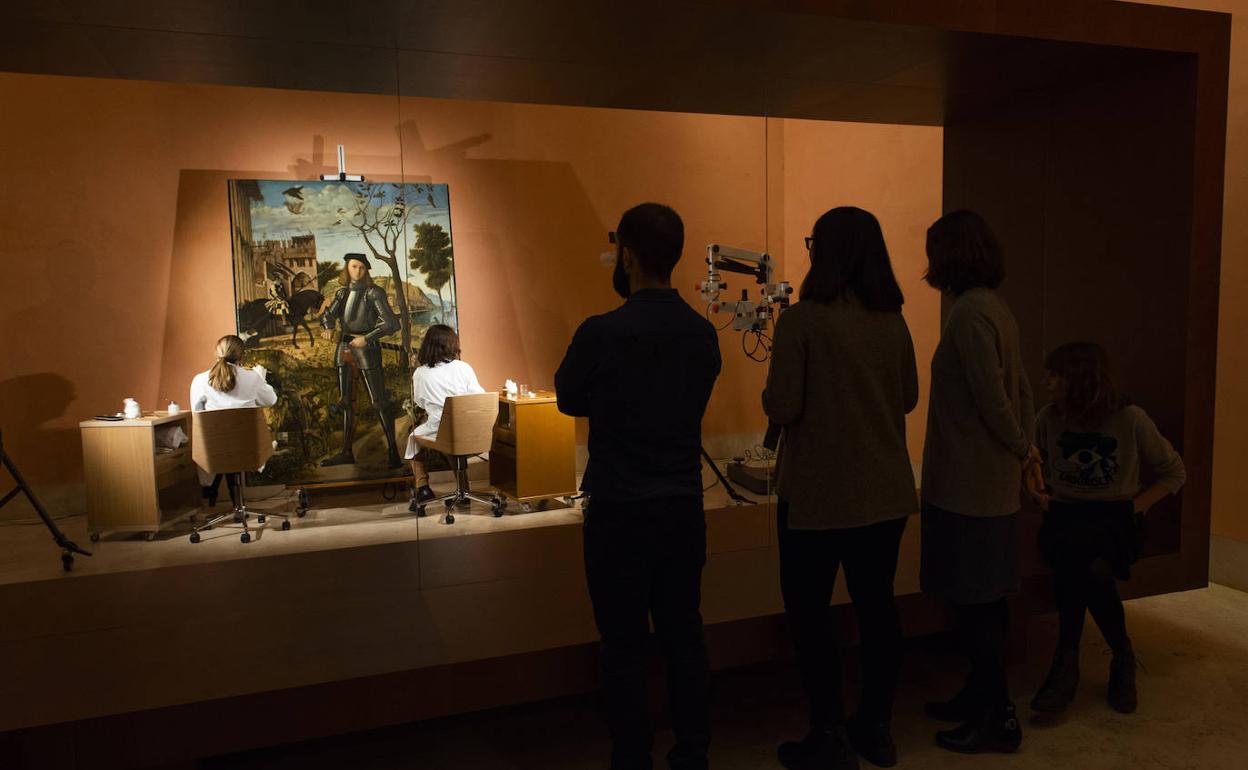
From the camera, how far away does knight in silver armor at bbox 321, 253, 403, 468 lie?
365cm

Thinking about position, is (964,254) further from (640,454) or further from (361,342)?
(361,342)

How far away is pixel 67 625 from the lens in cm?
263

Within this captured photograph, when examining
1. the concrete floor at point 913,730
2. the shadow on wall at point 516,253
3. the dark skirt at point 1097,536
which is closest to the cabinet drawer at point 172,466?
the shadow on wall at point 516,253

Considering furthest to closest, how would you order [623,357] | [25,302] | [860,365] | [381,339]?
[25,302] < [381,339] < [860,365] < [623,357]

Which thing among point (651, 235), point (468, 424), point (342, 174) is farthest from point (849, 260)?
point (342, 174)

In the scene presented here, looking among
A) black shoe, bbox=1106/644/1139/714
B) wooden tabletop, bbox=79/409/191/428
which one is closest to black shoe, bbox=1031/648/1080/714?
black shoe, bbox=1106/644/1139/714

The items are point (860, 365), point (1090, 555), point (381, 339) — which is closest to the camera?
point (860, 365)

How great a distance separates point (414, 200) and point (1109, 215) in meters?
2.96

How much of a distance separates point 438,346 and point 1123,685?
2.74 m

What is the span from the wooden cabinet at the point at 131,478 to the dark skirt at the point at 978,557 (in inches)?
139

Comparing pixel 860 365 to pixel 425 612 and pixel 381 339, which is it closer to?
pixel 425 612

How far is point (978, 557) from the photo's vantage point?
2.20 meters

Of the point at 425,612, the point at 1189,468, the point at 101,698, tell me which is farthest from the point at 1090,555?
the point at 101,698

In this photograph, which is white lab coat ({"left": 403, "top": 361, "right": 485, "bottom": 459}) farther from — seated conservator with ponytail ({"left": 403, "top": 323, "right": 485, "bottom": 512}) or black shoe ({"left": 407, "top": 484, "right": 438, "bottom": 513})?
black shoe ({"left": 407, "top": 484, "right": 438, "bottom": 513})
